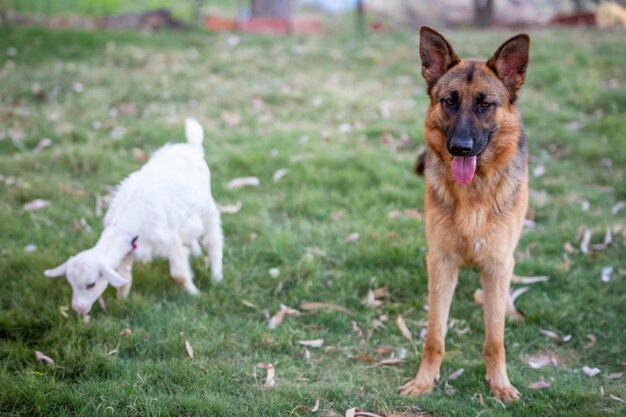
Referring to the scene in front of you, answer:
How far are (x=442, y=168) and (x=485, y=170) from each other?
0.94 ft

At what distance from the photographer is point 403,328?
15.9 ft

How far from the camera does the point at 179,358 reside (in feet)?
14.1

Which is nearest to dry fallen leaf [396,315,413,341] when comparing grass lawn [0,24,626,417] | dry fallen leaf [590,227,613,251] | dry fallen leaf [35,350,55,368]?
grass lawn [0,24,626,417]

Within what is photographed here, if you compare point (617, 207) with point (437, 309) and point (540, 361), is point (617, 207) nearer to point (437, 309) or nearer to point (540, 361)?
point (540, 361)

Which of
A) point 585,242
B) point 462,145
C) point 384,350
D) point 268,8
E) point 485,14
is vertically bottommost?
point 384,350

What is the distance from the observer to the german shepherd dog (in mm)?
4020

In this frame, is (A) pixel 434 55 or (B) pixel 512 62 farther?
(A) pixel 434 55

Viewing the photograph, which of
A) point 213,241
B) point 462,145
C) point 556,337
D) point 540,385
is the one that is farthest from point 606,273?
point 213,241

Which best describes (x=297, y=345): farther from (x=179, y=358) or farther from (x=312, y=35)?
(x=312, y=35)

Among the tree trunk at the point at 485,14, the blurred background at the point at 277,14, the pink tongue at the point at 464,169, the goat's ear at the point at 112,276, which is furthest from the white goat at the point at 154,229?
the tree trunk at the point at 485,14

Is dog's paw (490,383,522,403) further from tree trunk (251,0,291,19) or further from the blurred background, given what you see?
tree trunk (251,0,291,19)

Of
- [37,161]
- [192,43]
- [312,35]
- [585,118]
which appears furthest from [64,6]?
[585,118]

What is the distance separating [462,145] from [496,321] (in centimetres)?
126

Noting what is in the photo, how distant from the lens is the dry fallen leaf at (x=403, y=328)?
4773 millimetres
